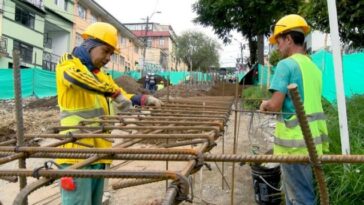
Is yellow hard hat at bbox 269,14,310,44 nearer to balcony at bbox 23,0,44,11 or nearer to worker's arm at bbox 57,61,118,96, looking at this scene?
worker's arm at bbox 57,61,118,96

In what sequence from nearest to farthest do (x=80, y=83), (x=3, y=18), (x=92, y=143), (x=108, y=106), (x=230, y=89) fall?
(x=80, y=83), (x=92, y=143), (x=108, y=106), (x=230, y=89), (x=3, y=18)

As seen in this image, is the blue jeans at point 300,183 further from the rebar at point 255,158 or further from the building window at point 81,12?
the building window at point 81,12

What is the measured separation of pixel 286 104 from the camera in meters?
3.20

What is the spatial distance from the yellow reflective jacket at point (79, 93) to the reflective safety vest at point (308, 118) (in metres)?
1.29

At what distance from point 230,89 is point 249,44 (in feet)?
42.6

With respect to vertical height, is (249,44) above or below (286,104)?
above

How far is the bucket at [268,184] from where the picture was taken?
4.80 meters

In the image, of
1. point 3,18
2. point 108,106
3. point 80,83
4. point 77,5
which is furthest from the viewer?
point 77,5

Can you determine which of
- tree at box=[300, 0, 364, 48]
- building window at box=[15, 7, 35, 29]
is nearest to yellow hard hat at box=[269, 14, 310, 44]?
tree at box=[300, 0, 364, 48]

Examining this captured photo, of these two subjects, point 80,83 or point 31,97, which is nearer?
point 80,83

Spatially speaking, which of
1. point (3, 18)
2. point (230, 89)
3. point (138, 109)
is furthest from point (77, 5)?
point (138, 109)

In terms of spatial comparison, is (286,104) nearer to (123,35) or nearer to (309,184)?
(309,184)

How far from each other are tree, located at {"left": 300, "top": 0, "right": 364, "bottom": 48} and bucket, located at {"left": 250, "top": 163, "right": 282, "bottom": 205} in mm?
2565

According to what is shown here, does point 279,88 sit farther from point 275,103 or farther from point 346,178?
point 346,178
